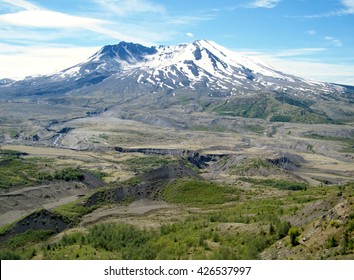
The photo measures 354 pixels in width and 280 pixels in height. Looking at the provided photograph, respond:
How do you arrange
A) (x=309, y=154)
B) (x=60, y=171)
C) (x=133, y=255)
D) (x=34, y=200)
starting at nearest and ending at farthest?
(x=133, y=255) → (x=34, y=200) → (x=60, y=171) → (x=309, y=154)

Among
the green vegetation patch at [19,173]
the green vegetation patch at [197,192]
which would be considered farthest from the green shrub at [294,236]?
the green vegetation patch at [19,173]

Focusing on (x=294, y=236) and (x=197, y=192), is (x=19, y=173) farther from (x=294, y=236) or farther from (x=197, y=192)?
(x=294, y=236)

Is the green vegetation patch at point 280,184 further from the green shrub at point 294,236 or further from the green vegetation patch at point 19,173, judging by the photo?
the green shrub at point 294,236

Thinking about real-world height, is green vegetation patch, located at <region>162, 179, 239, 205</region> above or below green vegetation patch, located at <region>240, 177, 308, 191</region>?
above

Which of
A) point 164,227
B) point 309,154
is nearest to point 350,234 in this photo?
point 164,227

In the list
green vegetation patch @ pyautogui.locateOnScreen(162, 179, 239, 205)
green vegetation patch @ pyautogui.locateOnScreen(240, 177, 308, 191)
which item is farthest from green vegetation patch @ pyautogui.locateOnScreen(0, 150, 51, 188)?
green vegetation patch @ pyautogui.locateOnScreen(240, 177, 308, 191)

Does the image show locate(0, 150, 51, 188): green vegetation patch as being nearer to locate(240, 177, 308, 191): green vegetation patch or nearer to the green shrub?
locate(240, 177, 308, 191): green vegetation patch

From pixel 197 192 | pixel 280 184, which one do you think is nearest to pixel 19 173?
pixel 197 192

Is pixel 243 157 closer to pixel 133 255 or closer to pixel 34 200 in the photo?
pixel 34 200
